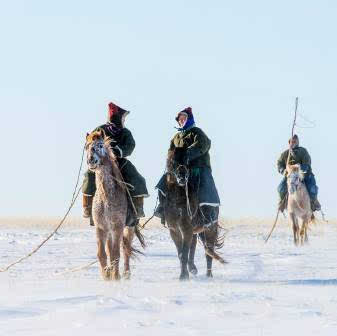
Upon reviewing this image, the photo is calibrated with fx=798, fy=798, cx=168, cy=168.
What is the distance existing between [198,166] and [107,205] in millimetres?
1643

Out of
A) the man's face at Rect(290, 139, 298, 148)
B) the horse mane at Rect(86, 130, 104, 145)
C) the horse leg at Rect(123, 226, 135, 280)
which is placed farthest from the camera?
the man's face at Rect(290, 139, 298, 148)

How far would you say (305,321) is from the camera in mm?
6133

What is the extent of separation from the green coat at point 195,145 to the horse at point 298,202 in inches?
325

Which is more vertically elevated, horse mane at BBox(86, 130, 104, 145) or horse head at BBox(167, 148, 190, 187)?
horse mane at BBox(86, 130, 104, 145)

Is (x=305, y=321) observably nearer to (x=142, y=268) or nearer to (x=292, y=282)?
(x=292, y=282)

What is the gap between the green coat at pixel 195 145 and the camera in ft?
35.3

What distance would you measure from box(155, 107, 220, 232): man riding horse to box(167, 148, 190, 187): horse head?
0.07 m

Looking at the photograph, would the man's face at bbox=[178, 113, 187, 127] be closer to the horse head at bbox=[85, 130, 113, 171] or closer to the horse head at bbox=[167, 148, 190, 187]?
the horse head at bbox=[167, 148, 190, 187]

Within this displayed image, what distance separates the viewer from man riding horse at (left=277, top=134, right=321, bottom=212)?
62.2 ft

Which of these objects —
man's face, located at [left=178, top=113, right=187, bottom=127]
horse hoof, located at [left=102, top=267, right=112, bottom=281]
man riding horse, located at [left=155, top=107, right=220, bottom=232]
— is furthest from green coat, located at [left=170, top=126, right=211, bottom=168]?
horse hoof, located at [left=102, top=267, right=112, bottom=281]

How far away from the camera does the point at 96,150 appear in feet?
32.1

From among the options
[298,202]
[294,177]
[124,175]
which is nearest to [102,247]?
[124,175]

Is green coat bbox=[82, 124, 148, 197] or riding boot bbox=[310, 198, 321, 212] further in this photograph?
riding boot bbox=[310, 198, 321, 212]

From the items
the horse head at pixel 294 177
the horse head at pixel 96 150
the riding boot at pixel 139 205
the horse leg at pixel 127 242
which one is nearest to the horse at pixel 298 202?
the horse head at pixel 294 177
